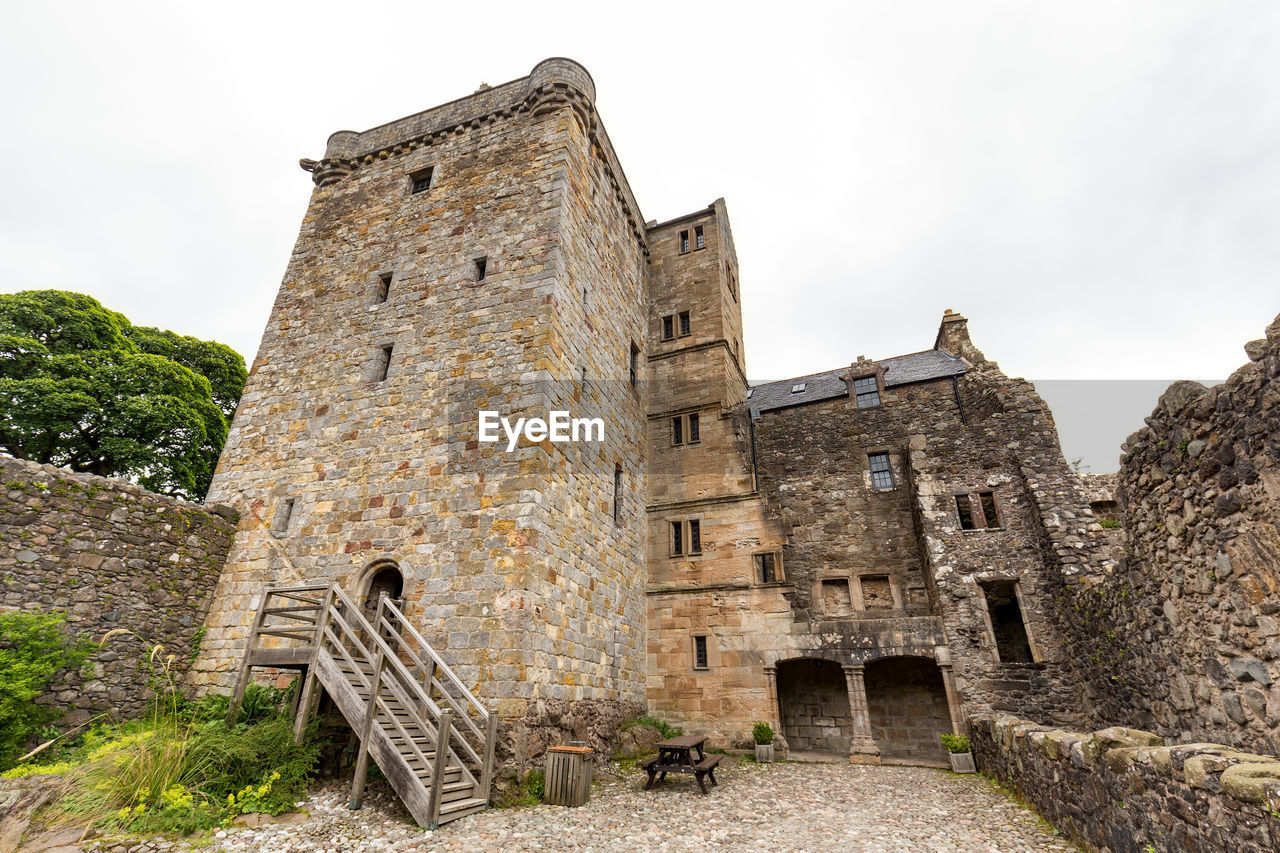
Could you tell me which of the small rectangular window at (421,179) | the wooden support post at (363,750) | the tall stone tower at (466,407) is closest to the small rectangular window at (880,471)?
the tall stone tower at (466,407)

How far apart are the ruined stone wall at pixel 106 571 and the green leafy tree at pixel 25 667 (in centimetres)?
45

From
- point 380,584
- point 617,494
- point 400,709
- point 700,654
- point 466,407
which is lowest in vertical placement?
point 400,709

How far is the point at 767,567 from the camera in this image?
13.1m

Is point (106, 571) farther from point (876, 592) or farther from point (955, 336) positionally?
point (955, 336)

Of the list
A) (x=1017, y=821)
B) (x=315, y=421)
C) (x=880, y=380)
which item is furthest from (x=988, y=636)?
(x=315, y=421)

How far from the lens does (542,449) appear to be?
9.14 m

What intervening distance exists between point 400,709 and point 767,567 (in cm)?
823

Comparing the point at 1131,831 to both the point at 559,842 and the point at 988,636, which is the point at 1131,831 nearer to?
the point at 559,842

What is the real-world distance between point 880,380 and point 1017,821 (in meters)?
10.5

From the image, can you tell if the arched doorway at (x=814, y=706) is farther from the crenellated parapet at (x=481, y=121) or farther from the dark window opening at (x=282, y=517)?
the crenellated parapet at (x=481, y=121)

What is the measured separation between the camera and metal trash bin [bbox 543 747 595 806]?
23.5 feet

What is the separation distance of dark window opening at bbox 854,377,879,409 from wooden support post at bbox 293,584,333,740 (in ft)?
41.9

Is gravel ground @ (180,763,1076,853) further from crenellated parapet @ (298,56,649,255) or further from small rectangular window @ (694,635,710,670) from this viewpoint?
crenellated parapet @ (298,56,649,255)

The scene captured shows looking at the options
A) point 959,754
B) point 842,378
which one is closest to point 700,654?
point 959,754
